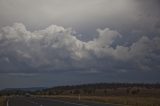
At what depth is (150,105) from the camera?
142 feet

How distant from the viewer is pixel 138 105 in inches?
1774

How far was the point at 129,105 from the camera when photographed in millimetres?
45750

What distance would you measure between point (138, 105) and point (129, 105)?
115 cm

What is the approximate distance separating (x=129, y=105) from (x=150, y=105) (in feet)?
10.4

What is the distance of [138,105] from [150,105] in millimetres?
2093
